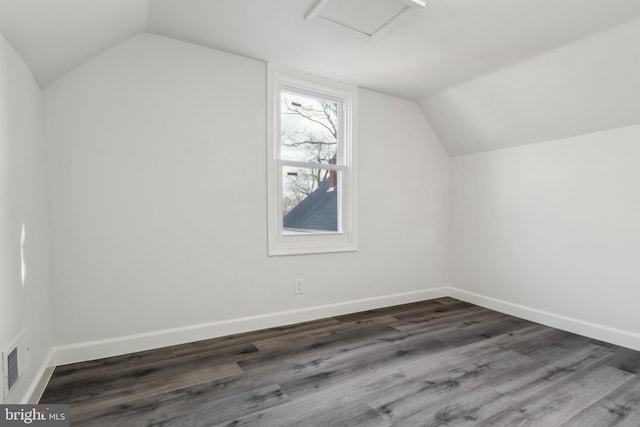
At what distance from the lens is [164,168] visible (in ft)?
7.43

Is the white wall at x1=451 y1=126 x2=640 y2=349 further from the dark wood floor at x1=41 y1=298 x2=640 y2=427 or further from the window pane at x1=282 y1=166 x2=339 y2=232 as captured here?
the window pane at x1=282 y1=166 x2=339 y2=232

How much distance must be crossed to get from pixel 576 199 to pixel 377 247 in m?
1.75

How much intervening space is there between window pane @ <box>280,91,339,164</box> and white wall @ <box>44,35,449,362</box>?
10.9 inches

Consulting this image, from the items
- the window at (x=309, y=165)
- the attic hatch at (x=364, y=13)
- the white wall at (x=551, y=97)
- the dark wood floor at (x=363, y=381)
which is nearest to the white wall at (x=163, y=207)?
the window at (x=309, y=165)

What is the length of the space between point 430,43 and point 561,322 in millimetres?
2572

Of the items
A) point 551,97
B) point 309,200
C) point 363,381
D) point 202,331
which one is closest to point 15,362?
point 202,331

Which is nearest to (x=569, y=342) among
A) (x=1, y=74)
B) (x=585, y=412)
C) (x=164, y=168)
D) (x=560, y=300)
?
(x=560, y=300)

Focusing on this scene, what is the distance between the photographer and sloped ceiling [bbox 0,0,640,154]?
166 cm

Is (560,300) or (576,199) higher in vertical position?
(576,199)

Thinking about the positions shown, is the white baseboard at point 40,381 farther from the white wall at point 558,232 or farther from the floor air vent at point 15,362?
the white wall at point 558,232

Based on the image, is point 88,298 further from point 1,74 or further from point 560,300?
point 560,300

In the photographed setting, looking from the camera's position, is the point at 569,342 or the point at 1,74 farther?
the point at 569,342

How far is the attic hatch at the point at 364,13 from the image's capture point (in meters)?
1.82

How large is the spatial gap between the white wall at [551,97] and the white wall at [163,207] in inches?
75.0
